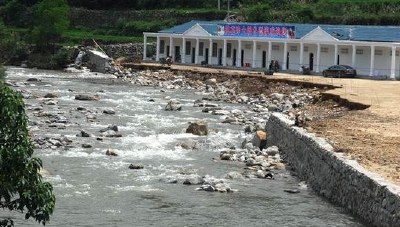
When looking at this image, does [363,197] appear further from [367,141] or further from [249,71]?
[249,71]

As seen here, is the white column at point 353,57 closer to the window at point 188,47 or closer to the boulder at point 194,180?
the window at point 188,47

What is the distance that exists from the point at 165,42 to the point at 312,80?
28297 millimetres

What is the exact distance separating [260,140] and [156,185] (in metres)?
8.86

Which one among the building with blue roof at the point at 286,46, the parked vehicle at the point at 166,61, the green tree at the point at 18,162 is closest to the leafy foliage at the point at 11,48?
the building with blue roof at the point at 286,46

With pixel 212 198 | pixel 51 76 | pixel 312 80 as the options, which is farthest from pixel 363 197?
pixel 51 76

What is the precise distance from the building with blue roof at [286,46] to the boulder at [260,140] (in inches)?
1154

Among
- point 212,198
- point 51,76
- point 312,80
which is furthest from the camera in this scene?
point 51,76

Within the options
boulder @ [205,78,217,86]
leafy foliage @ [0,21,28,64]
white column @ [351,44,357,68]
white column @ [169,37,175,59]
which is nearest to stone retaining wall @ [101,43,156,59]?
leafy foliage @ [0,21,28,64]

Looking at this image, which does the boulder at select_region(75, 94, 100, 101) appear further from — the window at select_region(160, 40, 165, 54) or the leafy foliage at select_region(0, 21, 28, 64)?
the leafy foliage at select_region(0, 21, 28, 64)

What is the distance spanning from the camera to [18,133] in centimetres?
1212

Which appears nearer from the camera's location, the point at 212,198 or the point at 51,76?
the point at 212,198

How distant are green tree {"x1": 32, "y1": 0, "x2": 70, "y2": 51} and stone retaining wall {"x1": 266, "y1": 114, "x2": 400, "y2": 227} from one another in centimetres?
6288

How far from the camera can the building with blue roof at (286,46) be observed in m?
61.7

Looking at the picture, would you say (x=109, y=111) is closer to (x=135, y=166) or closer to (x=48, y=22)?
(x=135, y=166)
